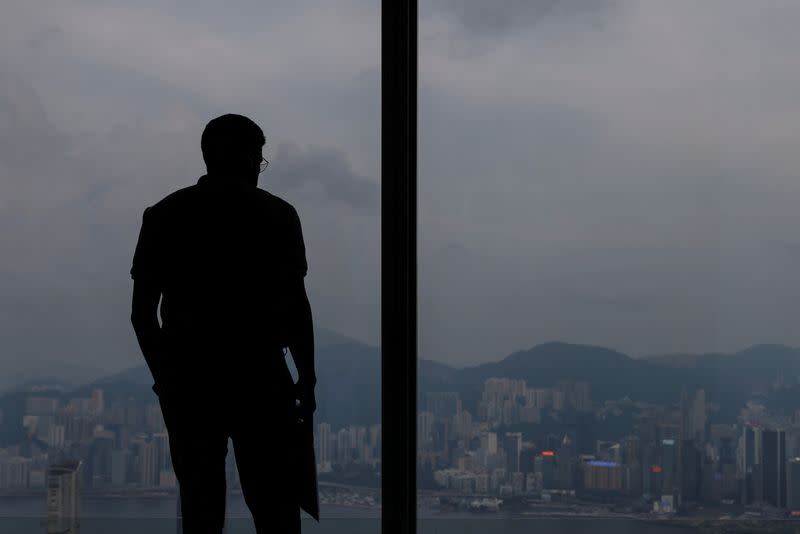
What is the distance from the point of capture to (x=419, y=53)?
2375 mm

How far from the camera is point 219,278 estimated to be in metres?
1.79

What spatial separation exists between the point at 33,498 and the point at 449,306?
1.36m

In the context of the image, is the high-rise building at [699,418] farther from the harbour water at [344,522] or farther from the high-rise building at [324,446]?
the high-rise building at [324,446]

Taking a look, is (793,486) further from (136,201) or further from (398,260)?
(136,201)

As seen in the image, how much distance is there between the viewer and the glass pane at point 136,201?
2371 mm

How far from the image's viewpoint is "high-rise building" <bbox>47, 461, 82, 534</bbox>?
2.44m

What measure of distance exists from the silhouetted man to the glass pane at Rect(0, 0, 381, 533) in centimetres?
52

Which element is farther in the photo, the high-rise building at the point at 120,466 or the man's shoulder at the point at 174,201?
the high-rise building at the point at 120,466

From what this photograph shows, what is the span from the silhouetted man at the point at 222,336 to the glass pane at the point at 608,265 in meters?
0.64

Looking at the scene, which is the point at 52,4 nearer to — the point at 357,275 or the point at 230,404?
the point at 357,275

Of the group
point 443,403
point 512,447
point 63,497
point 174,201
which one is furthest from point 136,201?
point 512,447

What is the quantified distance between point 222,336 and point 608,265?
1.20 meters

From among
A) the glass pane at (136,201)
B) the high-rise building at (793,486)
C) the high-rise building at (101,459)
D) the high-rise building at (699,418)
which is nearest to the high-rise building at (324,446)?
the glass pane at (136,201)

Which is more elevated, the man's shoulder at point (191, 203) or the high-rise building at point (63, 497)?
the man's shoulder at point (191, 203)
